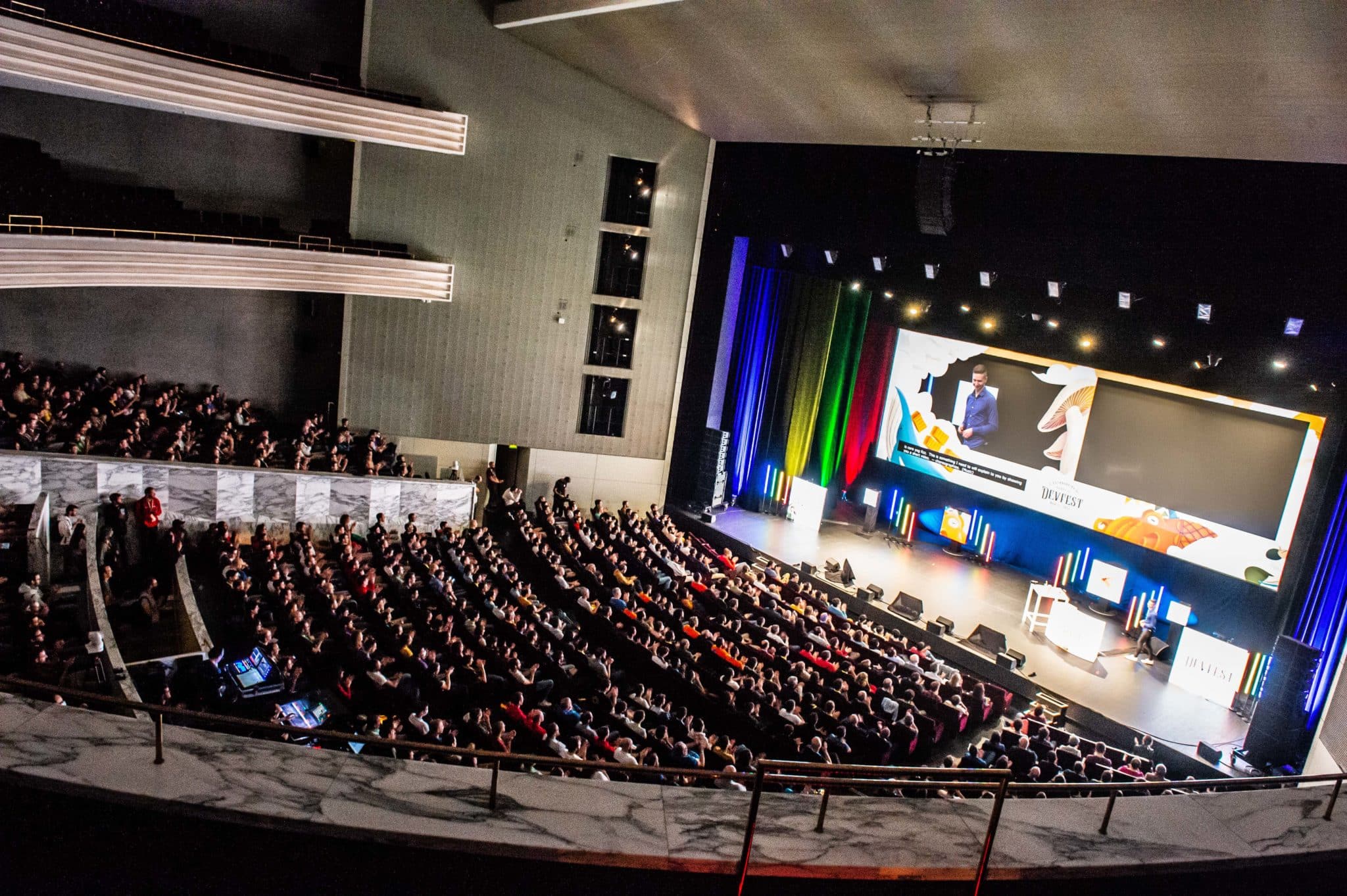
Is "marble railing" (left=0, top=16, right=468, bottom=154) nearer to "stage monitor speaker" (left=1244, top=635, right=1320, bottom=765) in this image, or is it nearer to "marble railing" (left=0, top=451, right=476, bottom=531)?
"marble railing" (left=0, top=451, right=476, bottom=531)

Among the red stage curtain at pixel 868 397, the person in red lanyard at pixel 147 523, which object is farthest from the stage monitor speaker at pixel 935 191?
the person in red lanyard at pixel 147 523

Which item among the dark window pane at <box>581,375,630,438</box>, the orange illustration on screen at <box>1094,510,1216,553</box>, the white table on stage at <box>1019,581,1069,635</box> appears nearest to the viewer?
the orange illustration on screen at <box>1094,510,1216,553</box>

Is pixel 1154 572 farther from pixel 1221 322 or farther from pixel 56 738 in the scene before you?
pixel 56 738

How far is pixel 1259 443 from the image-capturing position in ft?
45.0

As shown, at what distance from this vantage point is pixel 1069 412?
16.1m

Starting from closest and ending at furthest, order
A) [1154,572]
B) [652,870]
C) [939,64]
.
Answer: [652,870] < [939,64] < [1154,572]

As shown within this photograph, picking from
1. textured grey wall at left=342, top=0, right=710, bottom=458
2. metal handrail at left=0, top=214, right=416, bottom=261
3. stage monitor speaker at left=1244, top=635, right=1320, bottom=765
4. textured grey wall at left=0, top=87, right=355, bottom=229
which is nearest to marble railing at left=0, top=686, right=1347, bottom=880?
stage monitor speaker at left=1244, top=635, right=1320, bottom=765

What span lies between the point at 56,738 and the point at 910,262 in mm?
14942

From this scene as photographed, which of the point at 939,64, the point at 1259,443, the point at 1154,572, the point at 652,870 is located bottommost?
the point at 1154,572

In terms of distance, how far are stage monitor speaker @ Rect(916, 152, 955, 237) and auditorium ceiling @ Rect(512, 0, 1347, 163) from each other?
47cm

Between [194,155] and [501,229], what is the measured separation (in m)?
5.44

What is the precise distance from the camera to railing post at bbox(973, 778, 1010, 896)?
3.63 m

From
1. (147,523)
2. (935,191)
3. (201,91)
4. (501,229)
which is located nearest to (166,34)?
(201,91)

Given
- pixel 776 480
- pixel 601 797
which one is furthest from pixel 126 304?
pixel 601 797
